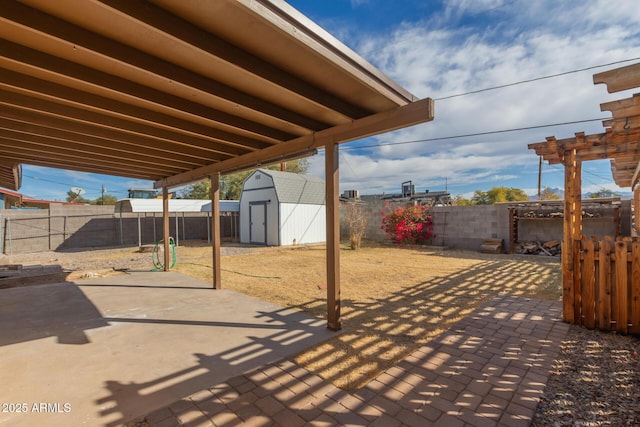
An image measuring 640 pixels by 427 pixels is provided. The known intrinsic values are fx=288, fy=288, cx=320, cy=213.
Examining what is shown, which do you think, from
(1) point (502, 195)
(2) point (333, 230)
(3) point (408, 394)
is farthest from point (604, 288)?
(1) point (502, 195)

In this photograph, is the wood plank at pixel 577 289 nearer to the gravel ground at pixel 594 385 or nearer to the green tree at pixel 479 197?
the gravel ground at pixel 594 385

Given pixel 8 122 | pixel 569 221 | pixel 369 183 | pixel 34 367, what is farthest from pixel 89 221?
pixel 369 183

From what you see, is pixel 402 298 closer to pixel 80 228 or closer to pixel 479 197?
pixel 80 228

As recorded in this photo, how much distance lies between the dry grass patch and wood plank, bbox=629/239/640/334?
1.57m

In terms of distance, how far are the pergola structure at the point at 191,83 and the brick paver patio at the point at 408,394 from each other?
1171mm

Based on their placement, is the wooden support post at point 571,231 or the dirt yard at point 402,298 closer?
the dirt yard at point 402,298

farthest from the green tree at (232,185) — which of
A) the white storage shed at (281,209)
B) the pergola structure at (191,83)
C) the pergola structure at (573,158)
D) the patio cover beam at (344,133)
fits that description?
the pergola structure at (573,158)

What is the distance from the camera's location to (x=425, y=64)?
796 cm

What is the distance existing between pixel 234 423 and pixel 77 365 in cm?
185

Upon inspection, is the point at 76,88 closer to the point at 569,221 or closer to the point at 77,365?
the point at 77,365

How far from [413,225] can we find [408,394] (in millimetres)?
10501

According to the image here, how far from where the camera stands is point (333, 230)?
11.4ft

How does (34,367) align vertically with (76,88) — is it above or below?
below

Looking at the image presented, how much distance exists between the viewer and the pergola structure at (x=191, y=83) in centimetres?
173
